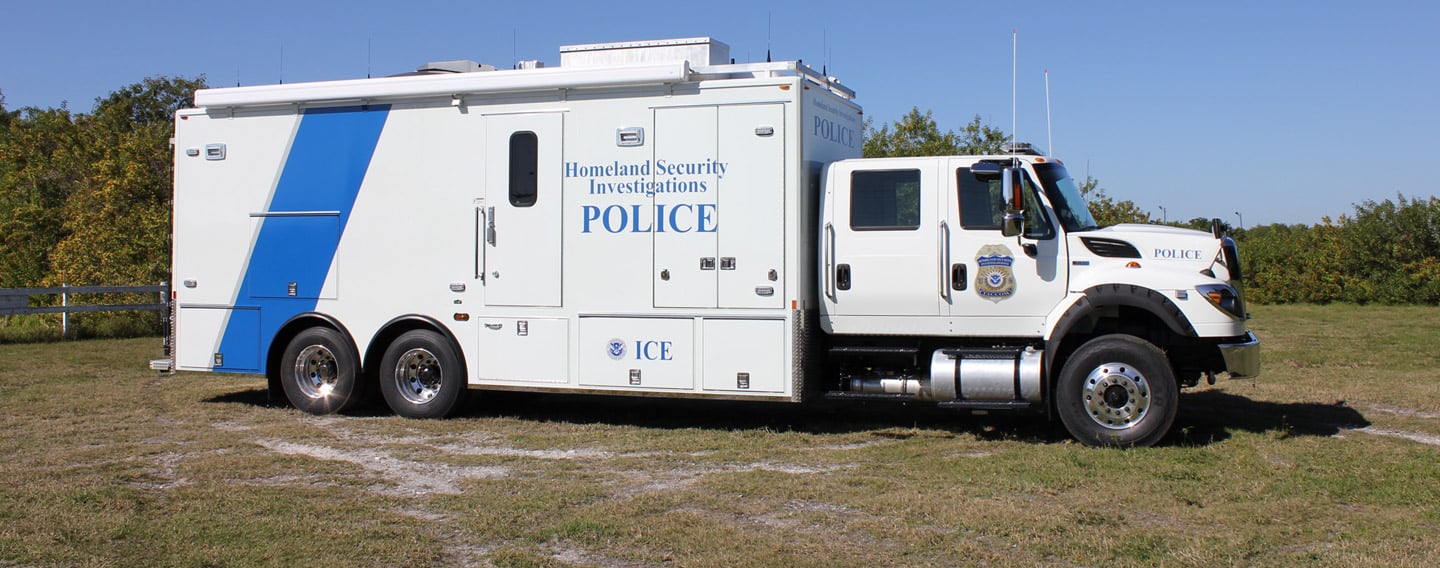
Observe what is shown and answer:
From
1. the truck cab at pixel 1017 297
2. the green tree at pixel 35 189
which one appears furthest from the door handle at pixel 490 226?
the green tree at pixel 35 189

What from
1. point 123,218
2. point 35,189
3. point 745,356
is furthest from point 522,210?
point 35,189

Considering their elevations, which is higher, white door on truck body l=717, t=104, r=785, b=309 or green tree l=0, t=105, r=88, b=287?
green tree l=0, t=105, r=88, b=287

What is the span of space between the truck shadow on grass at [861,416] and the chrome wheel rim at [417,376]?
14.4 inches

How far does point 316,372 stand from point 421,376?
1155mm

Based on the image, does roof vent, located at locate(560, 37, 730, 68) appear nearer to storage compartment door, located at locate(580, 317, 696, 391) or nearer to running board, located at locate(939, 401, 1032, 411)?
storage compartment door, located at locate(580, 317, 696, 391)

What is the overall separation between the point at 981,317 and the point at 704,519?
371 cm

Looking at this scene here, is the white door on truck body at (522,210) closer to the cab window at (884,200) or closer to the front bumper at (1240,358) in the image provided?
the cab window at (884,200)

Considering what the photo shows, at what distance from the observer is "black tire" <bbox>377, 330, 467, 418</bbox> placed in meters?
11.1

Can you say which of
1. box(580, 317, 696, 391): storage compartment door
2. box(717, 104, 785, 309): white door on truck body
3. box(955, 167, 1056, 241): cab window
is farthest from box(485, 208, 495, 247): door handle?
Result: box(955, 167, 1056, 241): cab window

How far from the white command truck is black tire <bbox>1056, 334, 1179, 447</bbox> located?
17mm

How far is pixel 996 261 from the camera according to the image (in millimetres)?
9703

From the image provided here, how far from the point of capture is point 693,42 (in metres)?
10.6

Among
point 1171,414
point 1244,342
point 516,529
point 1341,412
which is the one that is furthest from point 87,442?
point 1341,412

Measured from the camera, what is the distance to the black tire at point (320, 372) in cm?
1142
